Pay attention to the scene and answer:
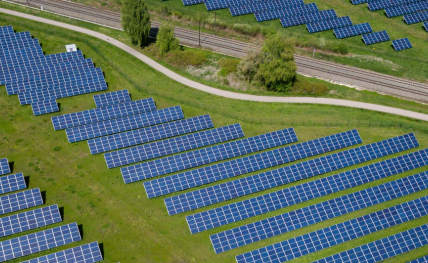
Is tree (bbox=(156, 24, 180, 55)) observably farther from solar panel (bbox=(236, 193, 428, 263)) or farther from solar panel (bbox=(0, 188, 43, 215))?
solar panel (bbox=(236, 193, 428, 263))

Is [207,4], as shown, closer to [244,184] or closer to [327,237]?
[244,184]

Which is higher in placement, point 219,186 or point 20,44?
point 20,44

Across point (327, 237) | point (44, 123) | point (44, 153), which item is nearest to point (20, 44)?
point (44, 123)

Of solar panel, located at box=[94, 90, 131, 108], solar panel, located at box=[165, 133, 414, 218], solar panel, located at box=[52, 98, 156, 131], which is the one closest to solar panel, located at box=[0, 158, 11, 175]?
solar panel, located at box=[52, 98, 156, 131]

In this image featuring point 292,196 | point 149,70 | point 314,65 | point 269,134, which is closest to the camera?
point 292,196

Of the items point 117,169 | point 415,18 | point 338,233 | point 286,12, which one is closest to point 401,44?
point 415,18

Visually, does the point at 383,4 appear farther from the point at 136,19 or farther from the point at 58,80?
the point at 58,80

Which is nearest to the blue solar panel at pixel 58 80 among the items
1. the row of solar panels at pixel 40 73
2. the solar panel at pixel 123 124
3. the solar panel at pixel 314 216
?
the row of solar panels at pixel 40 73
